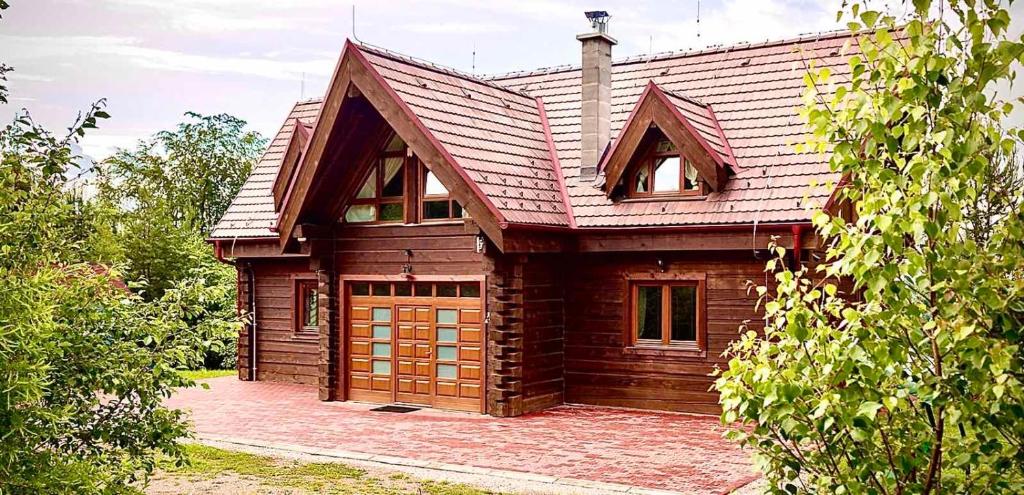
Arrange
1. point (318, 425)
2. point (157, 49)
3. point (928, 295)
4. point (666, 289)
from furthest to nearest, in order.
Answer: point (157, 49) < point (666, 289) < point (318, 425) < point (928, 295)

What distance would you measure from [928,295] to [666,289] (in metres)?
11.7

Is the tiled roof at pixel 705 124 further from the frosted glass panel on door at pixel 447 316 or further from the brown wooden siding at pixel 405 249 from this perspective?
the frosted glass panel on door at pixel 447 316

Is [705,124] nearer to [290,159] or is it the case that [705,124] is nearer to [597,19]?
[597,19]

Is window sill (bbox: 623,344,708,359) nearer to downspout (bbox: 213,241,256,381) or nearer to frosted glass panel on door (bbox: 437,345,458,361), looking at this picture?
frosted glass panel on door (bbox: 437,345,458,361)

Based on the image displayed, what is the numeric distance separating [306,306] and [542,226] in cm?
674

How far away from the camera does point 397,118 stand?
A: 1534cm

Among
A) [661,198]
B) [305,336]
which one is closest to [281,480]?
[661,198]

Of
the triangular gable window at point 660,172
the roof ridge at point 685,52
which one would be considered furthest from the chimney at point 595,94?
the roof ridge at point 685,52

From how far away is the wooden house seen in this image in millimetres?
15281

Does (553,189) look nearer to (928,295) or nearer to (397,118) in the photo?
(397,118)

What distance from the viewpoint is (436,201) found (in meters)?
16.4

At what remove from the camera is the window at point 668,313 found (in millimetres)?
15719

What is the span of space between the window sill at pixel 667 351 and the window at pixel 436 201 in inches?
134

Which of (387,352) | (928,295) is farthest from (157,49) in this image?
(928,295)
